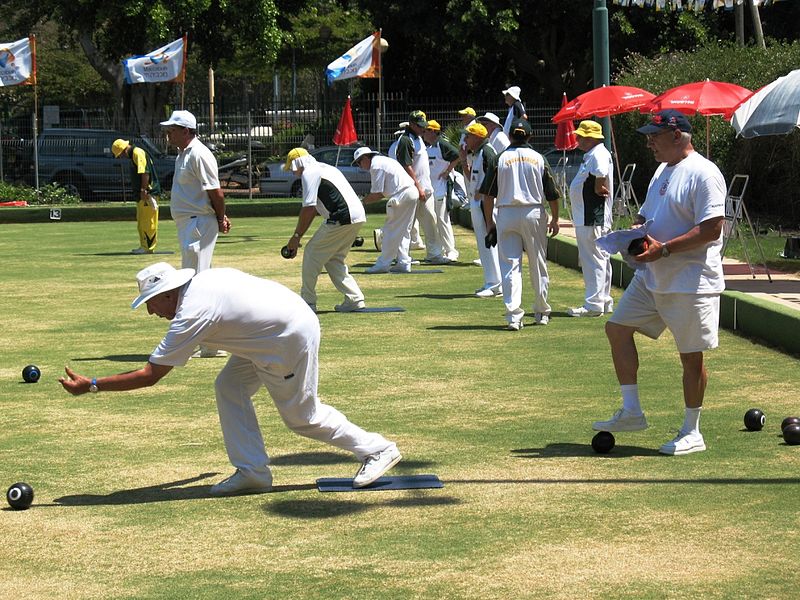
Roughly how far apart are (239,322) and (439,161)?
1367 centimetres

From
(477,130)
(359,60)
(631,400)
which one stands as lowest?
(631,400)

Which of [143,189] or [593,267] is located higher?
[143,189]

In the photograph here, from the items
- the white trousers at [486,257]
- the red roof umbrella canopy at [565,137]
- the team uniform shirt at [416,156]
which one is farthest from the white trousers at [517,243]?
the red roof umbrella canopy at [565,137]

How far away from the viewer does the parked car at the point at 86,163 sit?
33.0 meters

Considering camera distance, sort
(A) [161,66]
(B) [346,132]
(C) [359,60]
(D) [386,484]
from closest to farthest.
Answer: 1. (D) [386,484]
2. (B) [346,132]
3. (A) [161,66]
4. (C) [359,60]

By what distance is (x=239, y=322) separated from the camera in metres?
6.53

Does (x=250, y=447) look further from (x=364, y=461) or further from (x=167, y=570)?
(x=167, y=570)

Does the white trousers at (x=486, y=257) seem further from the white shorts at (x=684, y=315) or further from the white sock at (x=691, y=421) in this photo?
the white sock at (x=691, y=421)

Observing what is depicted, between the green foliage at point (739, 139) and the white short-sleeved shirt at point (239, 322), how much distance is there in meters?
A: 17.1

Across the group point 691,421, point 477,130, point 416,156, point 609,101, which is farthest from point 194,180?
point 609,101

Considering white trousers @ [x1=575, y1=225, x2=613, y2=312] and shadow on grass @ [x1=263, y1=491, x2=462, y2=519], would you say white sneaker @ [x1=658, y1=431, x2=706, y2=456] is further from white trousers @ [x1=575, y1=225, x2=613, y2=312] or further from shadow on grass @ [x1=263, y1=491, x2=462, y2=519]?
white trousers @ [x1=575, y1=225, x2=613, y2=312]

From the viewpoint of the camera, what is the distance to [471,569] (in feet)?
18.7

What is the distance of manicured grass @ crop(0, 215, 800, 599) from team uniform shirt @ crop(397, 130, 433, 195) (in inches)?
242

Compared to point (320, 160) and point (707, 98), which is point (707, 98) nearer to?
point (707, 98)
